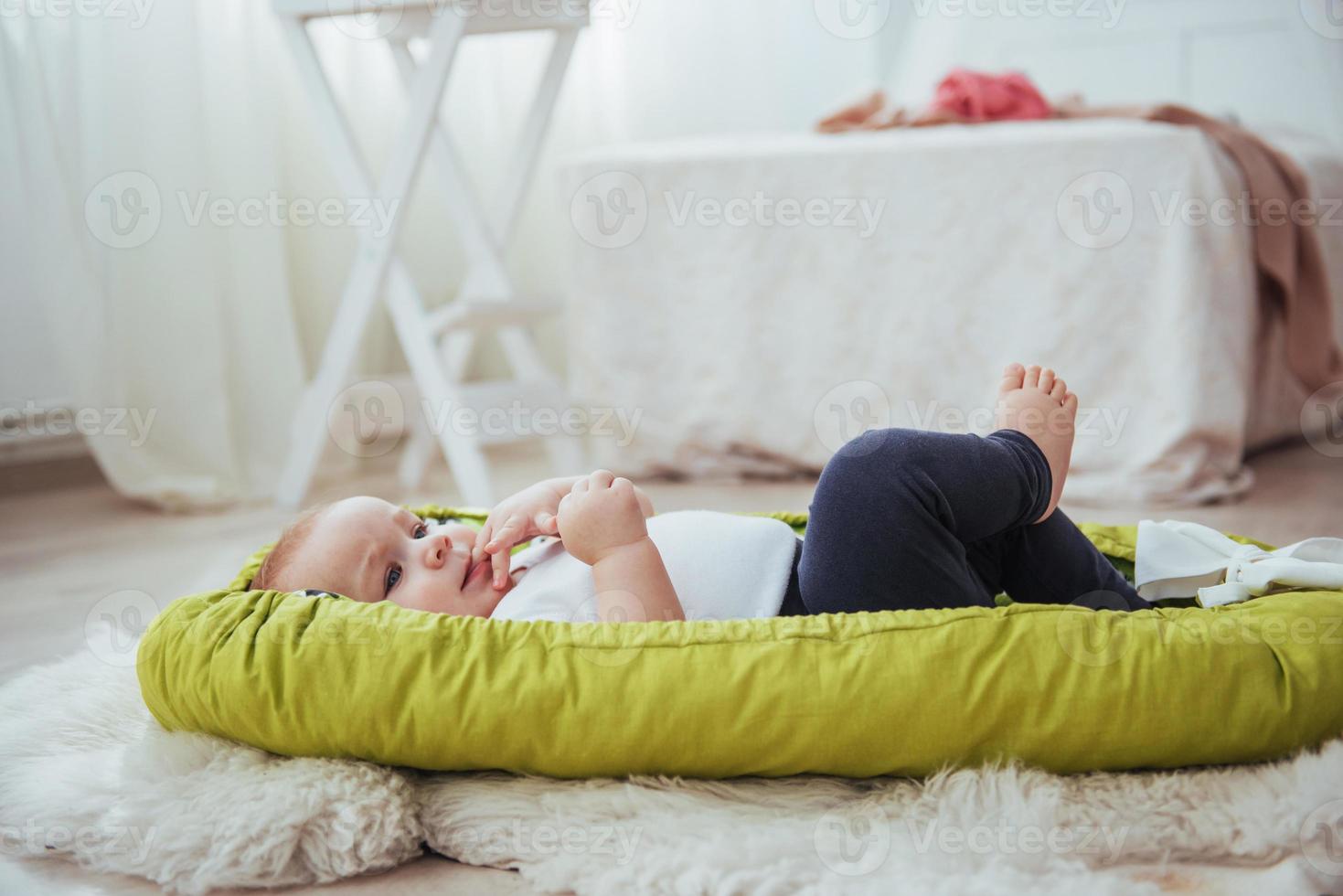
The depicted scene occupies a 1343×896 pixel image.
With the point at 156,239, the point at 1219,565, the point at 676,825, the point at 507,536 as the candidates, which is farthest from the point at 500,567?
the point at 156,239

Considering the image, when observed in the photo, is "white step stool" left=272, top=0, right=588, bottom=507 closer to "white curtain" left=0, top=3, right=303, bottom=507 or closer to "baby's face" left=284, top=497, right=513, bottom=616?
"white curtain" left=0, top=3, right=303, bottom=507

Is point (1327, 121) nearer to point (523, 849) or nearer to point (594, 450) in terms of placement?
point (594, 450)

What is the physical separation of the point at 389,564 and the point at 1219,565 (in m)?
0.72

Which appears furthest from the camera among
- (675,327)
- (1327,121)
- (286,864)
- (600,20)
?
(1327,121)

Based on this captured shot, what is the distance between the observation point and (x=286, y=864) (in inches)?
32.1

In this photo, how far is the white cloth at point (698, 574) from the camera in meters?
0.98

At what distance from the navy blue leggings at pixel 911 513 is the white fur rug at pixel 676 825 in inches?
5.9

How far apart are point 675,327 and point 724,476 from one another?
0.93ft

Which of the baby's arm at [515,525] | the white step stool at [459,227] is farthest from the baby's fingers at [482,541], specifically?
the white step stool at [459,227]

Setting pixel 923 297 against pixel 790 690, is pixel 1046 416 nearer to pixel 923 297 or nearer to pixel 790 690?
pixel 790 690

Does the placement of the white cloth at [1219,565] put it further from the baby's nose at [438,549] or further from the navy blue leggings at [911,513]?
the baby's nose at [438,549]

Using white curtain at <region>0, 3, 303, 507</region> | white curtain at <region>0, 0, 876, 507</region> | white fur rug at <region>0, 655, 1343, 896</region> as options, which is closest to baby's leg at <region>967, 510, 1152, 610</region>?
white fur rug at <region>0, 655, 1343, 896</region>

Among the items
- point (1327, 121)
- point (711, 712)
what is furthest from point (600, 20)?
point (711, 712)

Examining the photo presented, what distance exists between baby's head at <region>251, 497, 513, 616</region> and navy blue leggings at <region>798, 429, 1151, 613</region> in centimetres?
30
